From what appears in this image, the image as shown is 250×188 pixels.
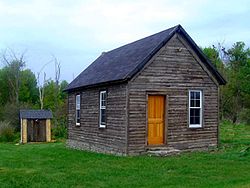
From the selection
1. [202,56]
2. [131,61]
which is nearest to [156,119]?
[131,61]

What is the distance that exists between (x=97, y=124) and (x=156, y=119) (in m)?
3.60

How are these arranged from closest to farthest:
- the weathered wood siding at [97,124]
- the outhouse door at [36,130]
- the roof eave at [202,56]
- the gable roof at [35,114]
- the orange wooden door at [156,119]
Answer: the weathered wood siding at [97,124], the orange wooden door at [156,119], the roof eave at [202,56], the gable roof at [35,114], the outhouse door at [36,130]

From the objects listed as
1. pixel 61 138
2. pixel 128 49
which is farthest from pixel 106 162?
pixel 61 138

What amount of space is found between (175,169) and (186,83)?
669 cm

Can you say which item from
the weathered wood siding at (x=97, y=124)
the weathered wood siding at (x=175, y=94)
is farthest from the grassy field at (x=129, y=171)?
the weathered wood siding at (x=97, y=124)

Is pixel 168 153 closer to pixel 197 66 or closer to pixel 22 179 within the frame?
pixel 197 66

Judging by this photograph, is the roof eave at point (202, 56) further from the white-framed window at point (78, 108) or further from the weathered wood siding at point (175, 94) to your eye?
the white-framed window at point (78, 108)

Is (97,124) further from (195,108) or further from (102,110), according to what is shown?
(195,108)

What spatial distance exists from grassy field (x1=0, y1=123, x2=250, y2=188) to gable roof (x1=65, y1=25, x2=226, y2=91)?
387cm

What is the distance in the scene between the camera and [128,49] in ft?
76.9

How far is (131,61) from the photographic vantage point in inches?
796

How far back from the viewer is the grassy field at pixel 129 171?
40.0 feet

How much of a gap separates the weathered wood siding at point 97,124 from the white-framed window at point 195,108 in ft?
11.6

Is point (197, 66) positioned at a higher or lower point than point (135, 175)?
higher
